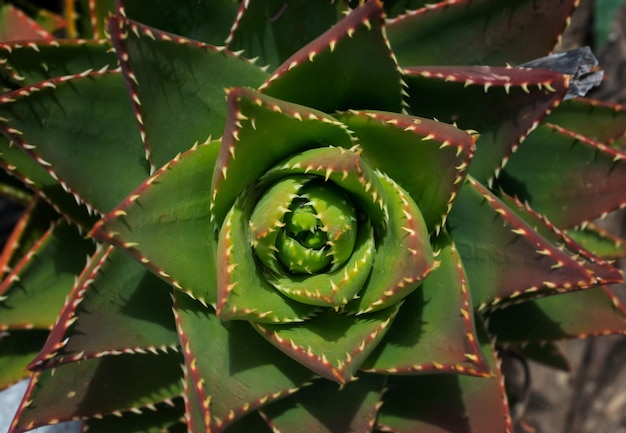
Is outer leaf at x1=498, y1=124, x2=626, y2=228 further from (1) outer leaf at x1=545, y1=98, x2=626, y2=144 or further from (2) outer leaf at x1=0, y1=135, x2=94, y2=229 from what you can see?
(2) outer leaf at x1=0, y1=135, x2=94, y2=229

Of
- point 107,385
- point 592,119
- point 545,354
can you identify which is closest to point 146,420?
point 107,385

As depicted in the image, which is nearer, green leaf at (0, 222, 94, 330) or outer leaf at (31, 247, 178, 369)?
outer leaf at (31, 247, 178, 369)

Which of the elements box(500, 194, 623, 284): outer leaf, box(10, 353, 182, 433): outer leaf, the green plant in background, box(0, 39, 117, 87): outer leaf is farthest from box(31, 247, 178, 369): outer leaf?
box(500, 194, 623, 284): outer leaf

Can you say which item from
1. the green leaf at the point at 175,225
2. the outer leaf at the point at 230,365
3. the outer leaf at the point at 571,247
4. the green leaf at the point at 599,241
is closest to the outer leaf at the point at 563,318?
the green leaf at the point at 599,241

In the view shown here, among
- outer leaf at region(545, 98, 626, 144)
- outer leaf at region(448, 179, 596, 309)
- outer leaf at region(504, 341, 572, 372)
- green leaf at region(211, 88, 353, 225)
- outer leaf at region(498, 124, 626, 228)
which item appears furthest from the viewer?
outer leaf at region(504, 341, 572, 372)

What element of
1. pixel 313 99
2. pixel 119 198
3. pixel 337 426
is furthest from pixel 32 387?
pixel 313 99

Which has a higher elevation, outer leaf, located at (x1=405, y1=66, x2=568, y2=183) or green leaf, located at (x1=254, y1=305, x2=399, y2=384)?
outer leaf, located at (x1=405, y1=66, x2=568, y2=183)

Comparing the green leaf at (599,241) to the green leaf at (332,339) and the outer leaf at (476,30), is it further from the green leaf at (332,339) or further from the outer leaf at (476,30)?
the green leaf at (332,339)
